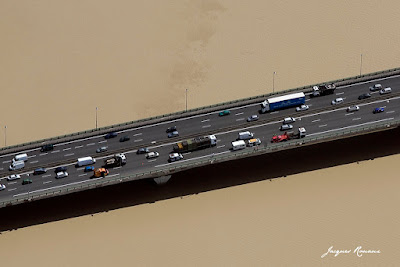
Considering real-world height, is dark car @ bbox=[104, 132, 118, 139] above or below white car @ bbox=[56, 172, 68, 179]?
above

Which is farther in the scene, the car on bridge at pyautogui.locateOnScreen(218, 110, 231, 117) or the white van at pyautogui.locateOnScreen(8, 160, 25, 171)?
the car on bridge at pyautogui.locateOnScreen(218, 110, 231, 117)

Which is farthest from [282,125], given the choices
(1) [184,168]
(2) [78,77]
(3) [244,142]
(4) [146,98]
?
(2) [78,77]

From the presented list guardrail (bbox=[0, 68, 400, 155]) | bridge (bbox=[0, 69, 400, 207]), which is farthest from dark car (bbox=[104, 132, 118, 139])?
guardrail (bbox=[0, 68, 400, 155])

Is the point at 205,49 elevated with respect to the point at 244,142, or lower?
elevated

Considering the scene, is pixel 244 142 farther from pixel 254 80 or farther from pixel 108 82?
pixel 108 82

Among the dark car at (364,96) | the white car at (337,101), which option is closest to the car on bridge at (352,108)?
the white car at (337,101)

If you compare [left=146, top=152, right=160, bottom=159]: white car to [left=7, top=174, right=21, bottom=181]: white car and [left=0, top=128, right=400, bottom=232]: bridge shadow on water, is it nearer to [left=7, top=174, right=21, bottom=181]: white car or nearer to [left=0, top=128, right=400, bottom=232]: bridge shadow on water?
[left=0, top=128, right=400, bottom=232]: bridge shadow on water

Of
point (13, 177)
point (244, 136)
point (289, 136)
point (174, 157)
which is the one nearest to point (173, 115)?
point (174, 157)
